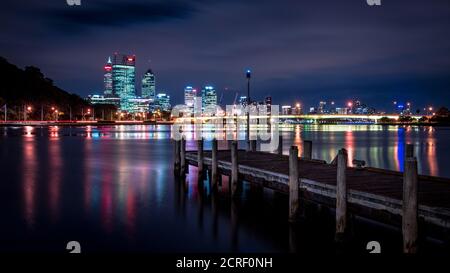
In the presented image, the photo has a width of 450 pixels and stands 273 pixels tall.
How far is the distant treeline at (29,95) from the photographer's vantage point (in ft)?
457

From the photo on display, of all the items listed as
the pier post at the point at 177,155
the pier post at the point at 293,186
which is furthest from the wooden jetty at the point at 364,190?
the pier post at the point at 177,155

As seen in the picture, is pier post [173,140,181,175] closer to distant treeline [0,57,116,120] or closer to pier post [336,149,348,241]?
pier post [336,149,348,241]

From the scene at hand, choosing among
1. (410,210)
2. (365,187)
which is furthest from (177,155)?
(410,210)

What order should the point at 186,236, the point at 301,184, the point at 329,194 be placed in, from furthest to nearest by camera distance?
the point at 186,236
the point at 301,184
the point at 329,194

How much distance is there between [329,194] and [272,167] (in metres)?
5.08

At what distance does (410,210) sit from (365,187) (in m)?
2.68

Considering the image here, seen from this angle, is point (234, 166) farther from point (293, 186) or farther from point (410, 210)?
Answer: point (410, 210)

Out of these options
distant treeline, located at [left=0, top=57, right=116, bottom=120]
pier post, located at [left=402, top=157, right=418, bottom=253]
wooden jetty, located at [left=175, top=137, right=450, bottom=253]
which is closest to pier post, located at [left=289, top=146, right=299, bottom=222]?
wooden jetty, located at [left=175, top=137, right=450, bottom=253]

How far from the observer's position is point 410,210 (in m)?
9.05

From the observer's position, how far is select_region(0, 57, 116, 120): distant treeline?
139375 millimetres
